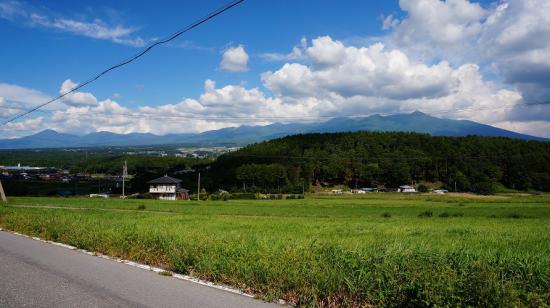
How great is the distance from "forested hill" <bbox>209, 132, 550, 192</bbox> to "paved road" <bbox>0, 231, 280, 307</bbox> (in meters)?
88.2

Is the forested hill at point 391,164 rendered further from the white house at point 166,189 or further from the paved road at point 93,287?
the paved road at point 93,287

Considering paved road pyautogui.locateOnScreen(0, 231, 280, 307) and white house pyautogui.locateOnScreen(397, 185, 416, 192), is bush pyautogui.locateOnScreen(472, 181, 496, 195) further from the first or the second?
paved road pyautogui.locateOnScreen(0, 231, 280, 307)

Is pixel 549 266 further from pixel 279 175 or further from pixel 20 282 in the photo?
pixel 279 175

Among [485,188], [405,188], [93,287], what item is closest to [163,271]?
[93,287]

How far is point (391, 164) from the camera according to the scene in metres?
110

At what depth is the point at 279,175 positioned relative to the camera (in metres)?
102

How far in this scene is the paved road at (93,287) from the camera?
6139mm

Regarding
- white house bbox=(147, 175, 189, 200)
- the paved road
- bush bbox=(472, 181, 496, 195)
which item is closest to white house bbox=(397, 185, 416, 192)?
bush bbox=(472, 181, 496, 195)

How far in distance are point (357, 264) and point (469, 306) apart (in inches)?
65.9

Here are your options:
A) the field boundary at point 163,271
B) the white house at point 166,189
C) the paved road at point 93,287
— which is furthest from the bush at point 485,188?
the paved road at point 93,287

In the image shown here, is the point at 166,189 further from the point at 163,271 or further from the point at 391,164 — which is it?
the point at 163,271

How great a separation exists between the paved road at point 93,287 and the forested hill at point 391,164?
88.2 metres

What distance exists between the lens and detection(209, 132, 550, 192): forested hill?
9994cm

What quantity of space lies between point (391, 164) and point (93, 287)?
356ft
